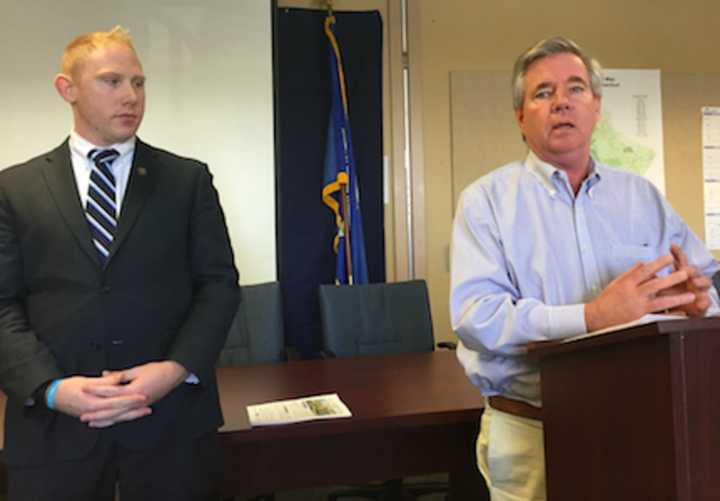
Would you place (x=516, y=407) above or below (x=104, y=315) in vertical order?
below

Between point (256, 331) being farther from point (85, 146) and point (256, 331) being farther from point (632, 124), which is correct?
point (632, 124)

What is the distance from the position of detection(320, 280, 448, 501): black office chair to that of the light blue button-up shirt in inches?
58.7

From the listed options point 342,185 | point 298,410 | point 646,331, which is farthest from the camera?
point 342,185

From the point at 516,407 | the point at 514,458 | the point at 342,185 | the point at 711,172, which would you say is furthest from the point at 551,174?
the point at 711,172

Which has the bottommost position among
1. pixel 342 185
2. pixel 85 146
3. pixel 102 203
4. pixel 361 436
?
pixel 361 436

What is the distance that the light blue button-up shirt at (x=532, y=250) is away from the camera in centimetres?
133

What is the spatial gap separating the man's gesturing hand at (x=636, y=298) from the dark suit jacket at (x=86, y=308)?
82 cm

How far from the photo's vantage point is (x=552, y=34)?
401 cm

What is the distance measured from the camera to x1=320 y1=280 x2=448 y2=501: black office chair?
2906 mm

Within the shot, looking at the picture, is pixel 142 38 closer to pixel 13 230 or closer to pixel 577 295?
pixel 13 230

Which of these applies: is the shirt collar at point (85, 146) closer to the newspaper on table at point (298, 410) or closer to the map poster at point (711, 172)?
the newspaper on table at point (298, 410)

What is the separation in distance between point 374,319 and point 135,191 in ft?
5.68

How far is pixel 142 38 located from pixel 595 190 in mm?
2770

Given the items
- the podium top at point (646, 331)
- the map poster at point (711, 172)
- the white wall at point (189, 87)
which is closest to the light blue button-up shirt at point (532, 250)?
the podium top at point (646, 331)
